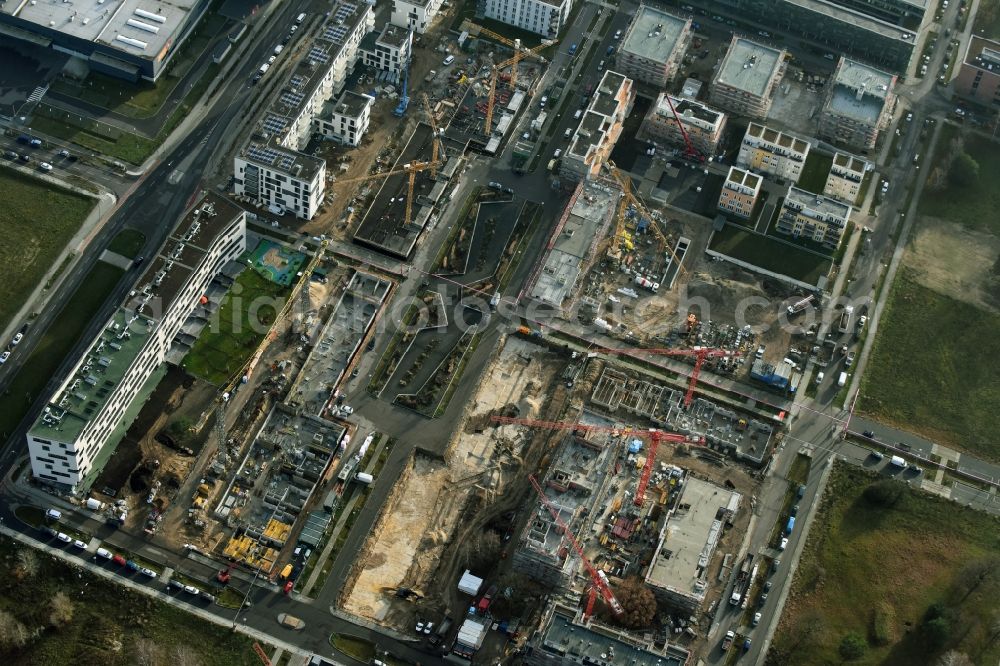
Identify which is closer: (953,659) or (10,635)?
(10,635)

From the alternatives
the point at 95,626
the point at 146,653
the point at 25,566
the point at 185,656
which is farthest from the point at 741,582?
the point at 25,566

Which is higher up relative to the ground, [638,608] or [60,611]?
[638,608]

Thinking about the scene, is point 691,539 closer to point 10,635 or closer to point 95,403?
point 95,403

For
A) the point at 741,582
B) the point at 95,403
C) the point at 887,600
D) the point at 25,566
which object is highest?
the point at 887,600

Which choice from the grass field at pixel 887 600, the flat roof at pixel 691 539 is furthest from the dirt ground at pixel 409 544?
the grass field at pixel 887 600

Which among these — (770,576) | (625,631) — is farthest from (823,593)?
(625,631)

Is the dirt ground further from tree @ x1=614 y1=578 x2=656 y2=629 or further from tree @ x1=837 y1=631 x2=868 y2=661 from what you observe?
tree @ x1=837 y1=631 x2=868 y2=661

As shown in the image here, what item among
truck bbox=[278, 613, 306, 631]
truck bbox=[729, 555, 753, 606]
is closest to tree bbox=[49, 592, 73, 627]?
truck bbox=[278, 613, 306, 631]

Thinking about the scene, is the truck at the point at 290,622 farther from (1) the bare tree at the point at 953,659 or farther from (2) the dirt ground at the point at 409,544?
(1) the bare tree at the point at 953,659
